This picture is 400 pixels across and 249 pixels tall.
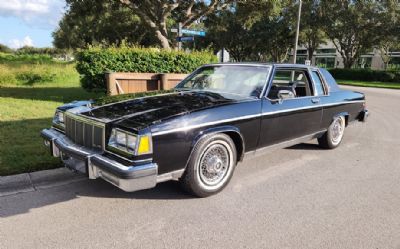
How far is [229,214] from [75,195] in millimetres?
1761

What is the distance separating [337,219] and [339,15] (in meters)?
36.6

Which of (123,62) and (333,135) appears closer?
(333,135)

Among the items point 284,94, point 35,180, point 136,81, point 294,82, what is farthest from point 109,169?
point 136,81

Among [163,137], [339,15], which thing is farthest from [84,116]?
[339,15]

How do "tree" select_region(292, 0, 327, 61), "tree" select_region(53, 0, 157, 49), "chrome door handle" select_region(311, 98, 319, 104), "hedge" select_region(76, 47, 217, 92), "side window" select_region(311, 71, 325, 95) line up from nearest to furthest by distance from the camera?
"chrome door handle" select_region(311, 98, 319, 104), "side window" select_region(311, 71, 325, 95), "hedge" select_region(76, 47, 217, 92), "tree" select_region(53, 0, 157, 49), "tree" select_region(292, 0, 327, 61)

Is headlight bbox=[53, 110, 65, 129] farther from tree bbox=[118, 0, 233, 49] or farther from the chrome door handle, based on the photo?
tree bbox=[118, 0, 233, 49]

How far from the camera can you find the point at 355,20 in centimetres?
3472

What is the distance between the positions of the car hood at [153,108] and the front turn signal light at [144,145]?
12 cm

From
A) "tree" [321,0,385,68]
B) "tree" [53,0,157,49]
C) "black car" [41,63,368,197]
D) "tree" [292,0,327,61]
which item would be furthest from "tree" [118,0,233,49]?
"tree" [321,0,385,68]

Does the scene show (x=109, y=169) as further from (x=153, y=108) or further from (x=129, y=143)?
(x=153, y=108)

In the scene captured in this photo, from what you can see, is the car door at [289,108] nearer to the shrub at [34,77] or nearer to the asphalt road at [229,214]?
the asphalt road at [229,214]

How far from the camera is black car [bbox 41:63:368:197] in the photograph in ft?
10.9

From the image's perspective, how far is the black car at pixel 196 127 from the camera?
3.32m

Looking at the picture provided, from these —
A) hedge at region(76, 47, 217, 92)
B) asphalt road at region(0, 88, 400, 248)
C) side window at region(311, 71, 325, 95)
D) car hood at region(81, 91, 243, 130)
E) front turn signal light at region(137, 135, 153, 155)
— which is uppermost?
hedge at region(76, 47, 217, 92)
